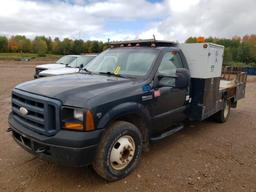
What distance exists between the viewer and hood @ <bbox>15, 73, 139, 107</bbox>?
2927 mm

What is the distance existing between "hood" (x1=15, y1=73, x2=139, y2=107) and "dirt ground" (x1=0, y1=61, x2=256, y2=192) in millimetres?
1252

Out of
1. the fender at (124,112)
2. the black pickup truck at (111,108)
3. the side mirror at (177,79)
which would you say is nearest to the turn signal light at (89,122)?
the black pickup truck at (111,108)

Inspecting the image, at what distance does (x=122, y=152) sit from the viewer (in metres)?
3.42

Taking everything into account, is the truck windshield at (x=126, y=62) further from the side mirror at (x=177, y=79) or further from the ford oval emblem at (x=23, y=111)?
the ford oval emblem at (x=23, y=111)

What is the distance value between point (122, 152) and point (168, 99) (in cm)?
131

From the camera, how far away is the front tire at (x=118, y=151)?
3.13 meters

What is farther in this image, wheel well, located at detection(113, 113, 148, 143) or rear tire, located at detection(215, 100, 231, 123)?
rear tire, located at detection(215, 100, 231, 123)

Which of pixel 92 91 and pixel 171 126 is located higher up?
pixel 92 91

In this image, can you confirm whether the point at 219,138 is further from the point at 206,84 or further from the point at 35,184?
the point at 35,184

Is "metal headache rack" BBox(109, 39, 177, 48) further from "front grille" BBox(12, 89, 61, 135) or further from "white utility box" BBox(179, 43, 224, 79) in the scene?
"front grille" BBox(12, 89, 61, 135)

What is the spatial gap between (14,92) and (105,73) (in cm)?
149

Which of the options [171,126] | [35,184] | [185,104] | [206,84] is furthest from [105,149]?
[206,84]

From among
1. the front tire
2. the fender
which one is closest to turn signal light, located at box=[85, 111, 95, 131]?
the fender

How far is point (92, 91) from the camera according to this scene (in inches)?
122
